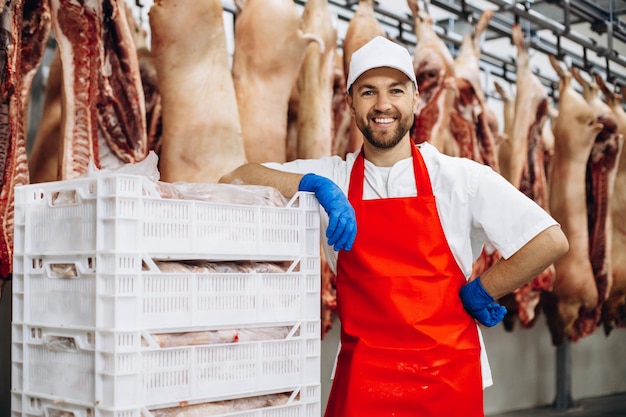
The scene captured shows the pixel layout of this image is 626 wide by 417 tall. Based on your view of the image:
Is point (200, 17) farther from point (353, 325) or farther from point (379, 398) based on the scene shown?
point (379, 398)

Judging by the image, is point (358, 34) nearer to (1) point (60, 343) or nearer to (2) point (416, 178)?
(2) point (416, 178)

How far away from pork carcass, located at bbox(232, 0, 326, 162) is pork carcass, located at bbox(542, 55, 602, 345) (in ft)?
8.16

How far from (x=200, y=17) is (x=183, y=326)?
5.69ft

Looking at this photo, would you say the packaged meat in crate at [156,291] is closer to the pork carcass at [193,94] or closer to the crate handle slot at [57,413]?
the crate handle slot at [57,413]

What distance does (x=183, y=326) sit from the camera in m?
1.83

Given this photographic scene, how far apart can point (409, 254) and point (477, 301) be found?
262mm

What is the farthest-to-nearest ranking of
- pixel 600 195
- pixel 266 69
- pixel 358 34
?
pixel 600 195 < pixel 358 34 < pixel 266 69

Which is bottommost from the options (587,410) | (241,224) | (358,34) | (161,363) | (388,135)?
(587,410)

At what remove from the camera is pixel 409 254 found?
2424 mm

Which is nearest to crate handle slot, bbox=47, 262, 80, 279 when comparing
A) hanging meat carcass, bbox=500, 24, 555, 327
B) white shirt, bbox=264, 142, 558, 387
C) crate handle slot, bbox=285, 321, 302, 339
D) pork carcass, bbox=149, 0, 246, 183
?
crate handle slot, bbox=285, 321, 302, 339

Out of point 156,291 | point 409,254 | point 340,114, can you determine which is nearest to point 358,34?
point 340,114

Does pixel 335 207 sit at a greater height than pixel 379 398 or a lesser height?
greater

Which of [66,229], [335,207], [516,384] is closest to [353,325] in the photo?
[335,207]

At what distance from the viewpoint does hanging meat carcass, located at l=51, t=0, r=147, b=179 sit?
285 cm
